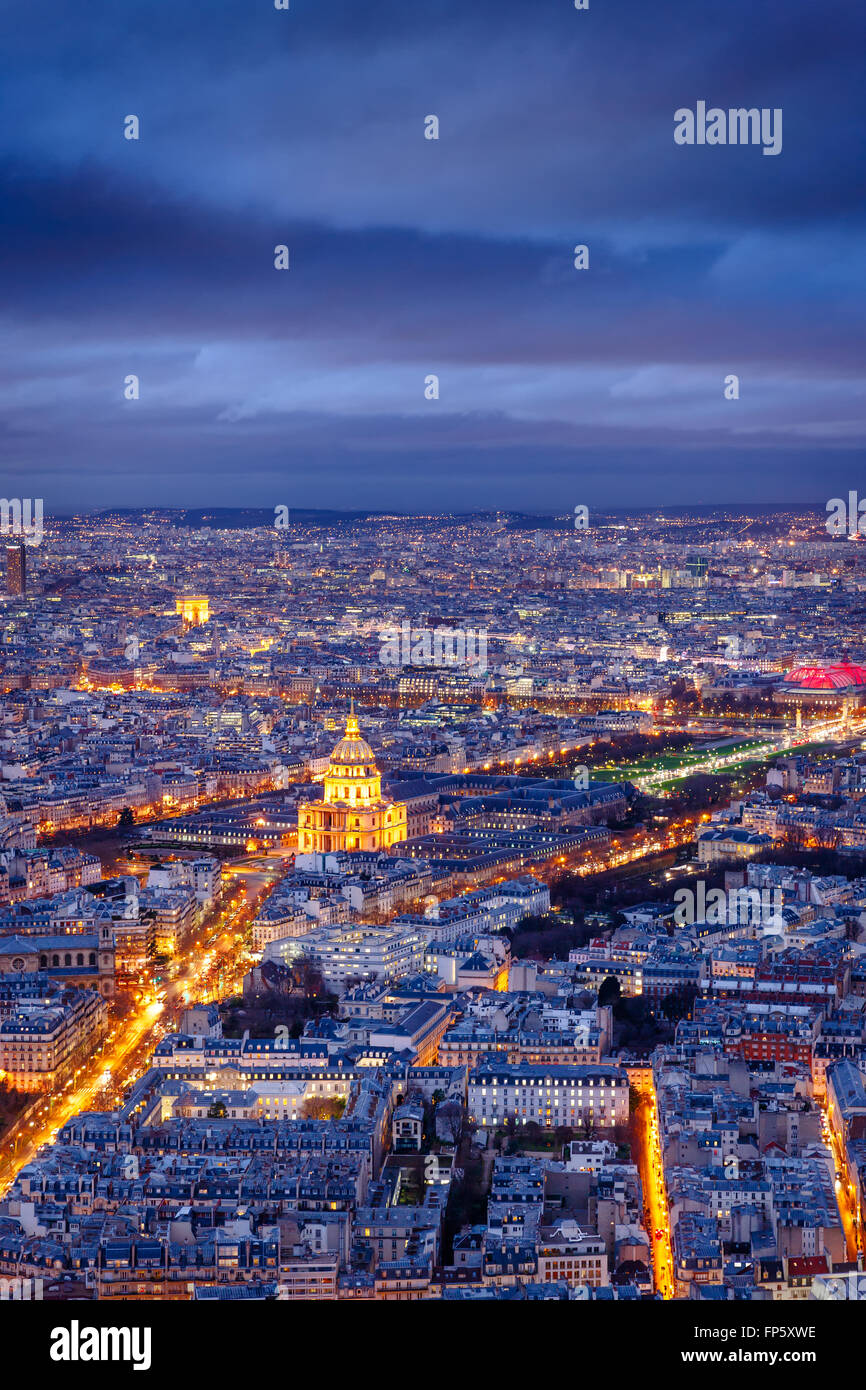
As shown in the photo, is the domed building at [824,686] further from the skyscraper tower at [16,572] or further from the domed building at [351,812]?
the skyscraper tower at [16,572]

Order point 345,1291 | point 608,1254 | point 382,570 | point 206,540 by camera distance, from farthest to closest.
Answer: point 206,540 < point 382,570 < point 608,1254 < point 345,1291

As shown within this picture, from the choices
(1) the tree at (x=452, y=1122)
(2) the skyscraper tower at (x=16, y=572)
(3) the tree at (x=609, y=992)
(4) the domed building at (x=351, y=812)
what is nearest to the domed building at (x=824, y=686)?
(4) the domed building at (x=351, y=812)

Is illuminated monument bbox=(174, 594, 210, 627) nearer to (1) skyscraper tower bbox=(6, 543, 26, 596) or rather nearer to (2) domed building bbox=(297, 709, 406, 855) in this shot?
(1) skyscraper tower bbox=(6, 543, 26, 596)

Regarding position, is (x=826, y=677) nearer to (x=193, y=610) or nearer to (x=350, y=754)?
(x=350, y=754)

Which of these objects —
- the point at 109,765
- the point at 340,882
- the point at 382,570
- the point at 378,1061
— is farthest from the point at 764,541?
the point at 378,1061

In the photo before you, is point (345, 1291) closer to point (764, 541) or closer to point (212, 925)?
point (212, 925)
